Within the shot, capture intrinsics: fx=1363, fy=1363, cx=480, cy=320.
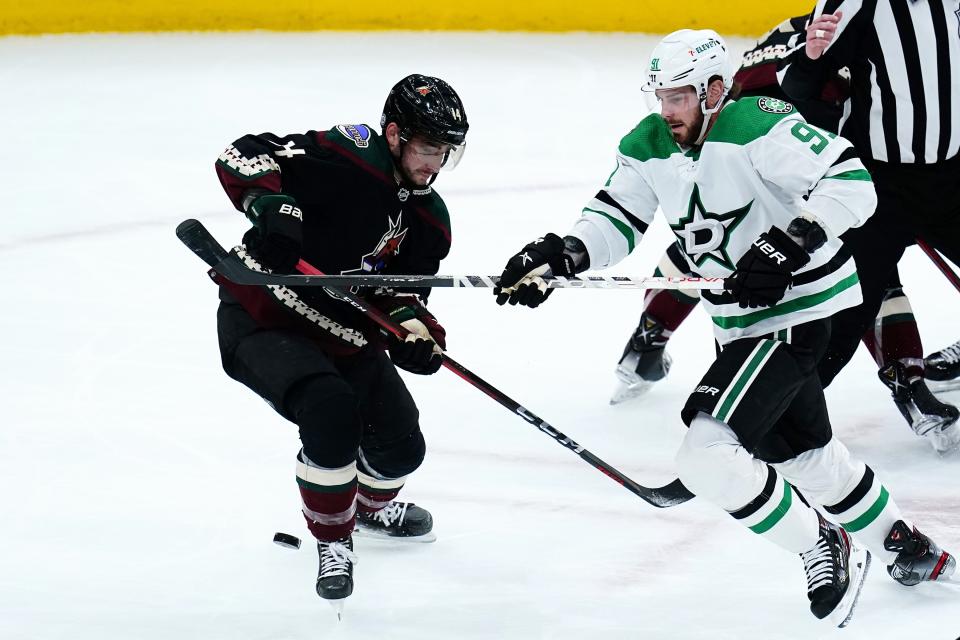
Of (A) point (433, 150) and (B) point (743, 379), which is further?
(A) point (433, 150)

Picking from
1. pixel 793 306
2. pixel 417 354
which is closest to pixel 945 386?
pixel 793 306

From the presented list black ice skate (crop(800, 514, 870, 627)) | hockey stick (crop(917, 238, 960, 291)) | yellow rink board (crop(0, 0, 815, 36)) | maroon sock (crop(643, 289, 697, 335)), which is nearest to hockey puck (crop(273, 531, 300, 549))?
black ice skate (crop(800, 514, 870, 627))

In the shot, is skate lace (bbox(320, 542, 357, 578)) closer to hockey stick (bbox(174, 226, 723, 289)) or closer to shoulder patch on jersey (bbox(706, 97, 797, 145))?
hockey stick (bbox(174, 226, 723, 289))

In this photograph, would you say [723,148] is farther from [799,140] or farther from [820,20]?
[820,20]

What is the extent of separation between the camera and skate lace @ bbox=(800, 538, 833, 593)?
2518mm

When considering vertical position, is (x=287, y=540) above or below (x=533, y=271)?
below

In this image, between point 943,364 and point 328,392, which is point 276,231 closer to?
point 328,392

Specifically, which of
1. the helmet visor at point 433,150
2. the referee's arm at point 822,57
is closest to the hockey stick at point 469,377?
the helmet visor at point 433,150

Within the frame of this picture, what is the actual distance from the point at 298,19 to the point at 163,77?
86 cm

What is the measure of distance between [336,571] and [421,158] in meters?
0.82

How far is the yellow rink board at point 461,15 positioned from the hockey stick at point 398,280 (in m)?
4.28

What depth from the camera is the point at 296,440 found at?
347cm

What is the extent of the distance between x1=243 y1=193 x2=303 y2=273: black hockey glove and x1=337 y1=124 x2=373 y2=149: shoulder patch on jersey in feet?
0.77

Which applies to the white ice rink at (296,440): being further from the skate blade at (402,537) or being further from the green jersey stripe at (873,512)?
the green jersey stripe at (873,512)
